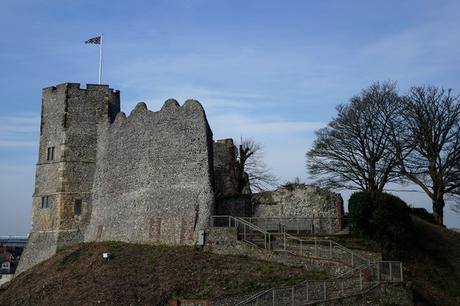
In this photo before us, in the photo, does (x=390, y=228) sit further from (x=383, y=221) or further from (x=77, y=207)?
(x=77, y=207)

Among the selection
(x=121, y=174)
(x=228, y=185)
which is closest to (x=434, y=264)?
(x=228, y=185)

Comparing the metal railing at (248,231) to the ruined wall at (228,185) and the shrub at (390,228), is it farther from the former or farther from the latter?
the shrub at (390,228)

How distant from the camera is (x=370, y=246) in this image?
31734 mm

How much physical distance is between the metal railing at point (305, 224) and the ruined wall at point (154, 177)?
3.24 metres

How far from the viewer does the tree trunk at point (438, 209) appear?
133ft

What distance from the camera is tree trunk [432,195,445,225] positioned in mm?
40469

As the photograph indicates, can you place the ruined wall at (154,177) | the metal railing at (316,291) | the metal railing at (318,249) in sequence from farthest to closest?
the ruined wall at (154,177)
the metal railing at (318,249)
the metal railing at (316,291)

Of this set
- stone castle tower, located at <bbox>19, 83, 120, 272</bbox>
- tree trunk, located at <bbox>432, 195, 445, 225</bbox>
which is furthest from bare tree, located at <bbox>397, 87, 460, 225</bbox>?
stone castle tower, located at <bbox>19, 83, 120, 272</bbox>

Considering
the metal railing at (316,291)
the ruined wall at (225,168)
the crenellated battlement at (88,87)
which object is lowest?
the metal railing at (316,291)

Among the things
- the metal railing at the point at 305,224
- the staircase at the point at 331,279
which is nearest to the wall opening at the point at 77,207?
the metal railing at the point at 305,224

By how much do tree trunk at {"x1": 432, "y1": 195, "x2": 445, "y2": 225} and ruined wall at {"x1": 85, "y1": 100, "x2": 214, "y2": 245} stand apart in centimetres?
1523

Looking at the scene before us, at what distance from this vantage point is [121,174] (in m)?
40.2

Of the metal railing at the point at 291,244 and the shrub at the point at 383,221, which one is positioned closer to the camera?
Result: the metal railing at the point at 291,244

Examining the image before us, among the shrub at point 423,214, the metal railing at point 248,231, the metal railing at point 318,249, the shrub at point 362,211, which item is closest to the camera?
the metal railing at point 318,249
